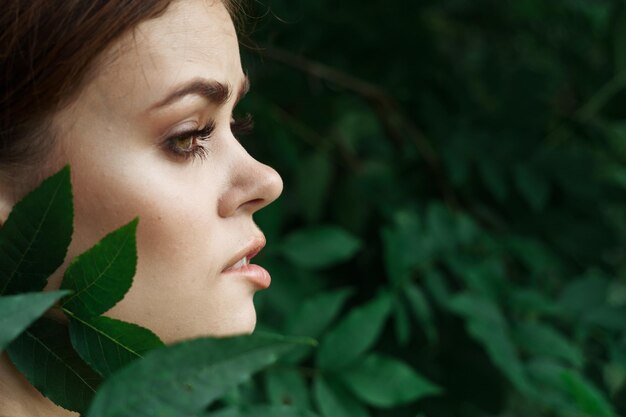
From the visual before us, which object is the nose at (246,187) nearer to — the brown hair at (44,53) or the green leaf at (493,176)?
the brown hair at (44,53)

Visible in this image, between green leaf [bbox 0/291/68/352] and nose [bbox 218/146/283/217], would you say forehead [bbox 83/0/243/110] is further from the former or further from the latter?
green leaf [bbox 0/291/68/352]

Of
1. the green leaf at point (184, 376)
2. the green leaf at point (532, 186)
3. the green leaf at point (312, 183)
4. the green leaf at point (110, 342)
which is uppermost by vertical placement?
the green leaf at point (184, 376)

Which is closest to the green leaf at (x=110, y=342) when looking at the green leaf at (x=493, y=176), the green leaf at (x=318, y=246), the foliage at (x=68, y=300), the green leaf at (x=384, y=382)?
the foliage at (x=68, y=300)

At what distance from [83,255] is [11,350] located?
10 centimetres

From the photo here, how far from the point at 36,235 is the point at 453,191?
3.98 feet

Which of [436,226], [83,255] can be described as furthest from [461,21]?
[83,255]

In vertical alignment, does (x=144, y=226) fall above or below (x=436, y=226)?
above

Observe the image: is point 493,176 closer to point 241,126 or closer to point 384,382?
point 384,382

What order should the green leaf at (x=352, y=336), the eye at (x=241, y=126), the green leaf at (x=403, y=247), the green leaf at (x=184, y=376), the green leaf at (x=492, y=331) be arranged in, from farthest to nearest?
the green leaf at (x=403, y=247) → the green leaf at (x=492, y=331) → the green leaf at (x=352, y=336) → the eye at (x=241, y=126) → the green leaf at (x=184, y=376)

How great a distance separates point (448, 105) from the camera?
5.84ft

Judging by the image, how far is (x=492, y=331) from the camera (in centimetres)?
129

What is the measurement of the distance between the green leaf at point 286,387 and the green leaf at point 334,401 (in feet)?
0.07

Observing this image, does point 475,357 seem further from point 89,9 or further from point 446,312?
point 89,9

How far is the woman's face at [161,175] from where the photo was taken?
30.5 inches
